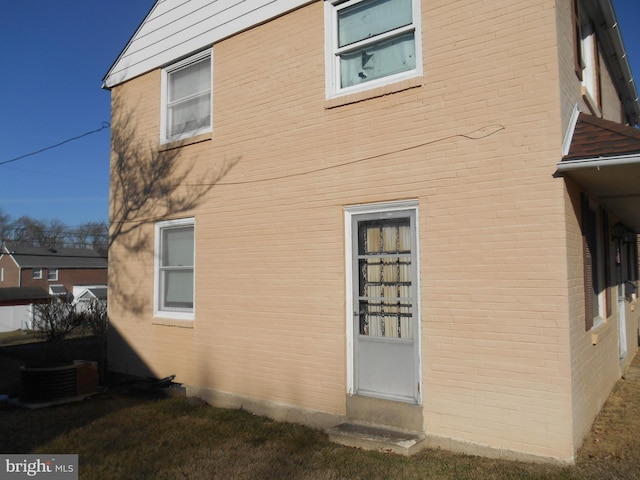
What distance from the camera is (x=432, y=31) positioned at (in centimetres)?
574

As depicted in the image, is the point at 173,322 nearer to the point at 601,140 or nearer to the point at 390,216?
the point at 390,216

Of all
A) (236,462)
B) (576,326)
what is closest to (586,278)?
(576,326)

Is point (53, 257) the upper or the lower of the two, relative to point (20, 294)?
upper

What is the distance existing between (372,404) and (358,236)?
199 centimetres

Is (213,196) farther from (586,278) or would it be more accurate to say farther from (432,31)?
(586,278)

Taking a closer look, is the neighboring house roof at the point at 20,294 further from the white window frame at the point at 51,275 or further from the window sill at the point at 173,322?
the window sill at the point at 173,322

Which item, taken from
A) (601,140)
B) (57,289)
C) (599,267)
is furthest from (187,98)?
(57,289)

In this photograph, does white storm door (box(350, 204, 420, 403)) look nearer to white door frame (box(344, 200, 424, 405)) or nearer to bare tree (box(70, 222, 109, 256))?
white door frame (box(344, 200, 424, 405))

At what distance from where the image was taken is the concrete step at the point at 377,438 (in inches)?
204

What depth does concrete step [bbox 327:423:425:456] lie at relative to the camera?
5172 mm

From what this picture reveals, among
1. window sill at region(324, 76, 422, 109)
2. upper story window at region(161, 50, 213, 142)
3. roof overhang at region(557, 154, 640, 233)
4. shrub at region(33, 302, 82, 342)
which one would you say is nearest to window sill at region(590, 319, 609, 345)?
roof overhang at region(557, 154, 640, 233)

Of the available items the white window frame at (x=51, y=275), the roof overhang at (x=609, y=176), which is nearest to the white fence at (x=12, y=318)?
the white window frame at (x=51, y=275)

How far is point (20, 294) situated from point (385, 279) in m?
43.6

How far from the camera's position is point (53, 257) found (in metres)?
52.9
